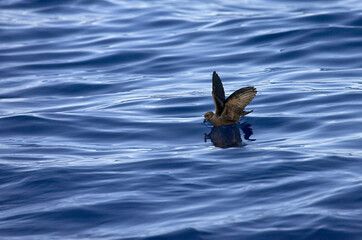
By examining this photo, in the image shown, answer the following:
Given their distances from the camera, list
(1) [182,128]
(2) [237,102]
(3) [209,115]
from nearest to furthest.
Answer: (2) [237,102] → (3) [209,115] → (1) [182,128]

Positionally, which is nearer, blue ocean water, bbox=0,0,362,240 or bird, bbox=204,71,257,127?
blue ocean water, bbox=0,0,362,240

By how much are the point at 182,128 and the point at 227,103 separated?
92cm

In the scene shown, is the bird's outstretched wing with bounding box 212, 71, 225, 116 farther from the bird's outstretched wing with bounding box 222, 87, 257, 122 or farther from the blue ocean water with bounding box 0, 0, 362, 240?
the blue ocean water with bounding box 0, 0, 362, 240

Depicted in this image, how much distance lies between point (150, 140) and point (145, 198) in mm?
2623

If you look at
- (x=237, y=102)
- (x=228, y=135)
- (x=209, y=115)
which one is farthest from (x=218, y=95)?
(x=228, y=135)

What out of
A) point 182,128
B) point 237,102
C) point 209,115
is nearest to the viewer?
point 237,102

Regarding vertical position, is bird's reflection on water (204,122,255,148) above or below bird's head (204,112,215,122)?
below

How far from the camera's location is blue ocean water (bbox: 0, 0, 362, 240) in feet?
20.4

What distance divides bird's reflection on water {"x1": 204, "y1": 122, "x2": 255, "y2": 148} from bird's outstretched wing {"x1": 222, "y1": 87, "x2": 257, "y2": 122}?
0.55ft

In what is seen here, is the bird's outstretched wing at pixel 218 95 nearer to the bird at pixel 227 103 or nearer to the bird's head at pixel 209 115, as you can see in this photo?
the bird at pixel 227 103

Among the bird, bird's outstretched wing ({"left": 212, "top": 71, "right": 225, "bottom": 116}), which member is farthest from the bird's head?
bird's outstretched wing ({"left": 212, "top": 71, "right": 225, "bottom": 116})

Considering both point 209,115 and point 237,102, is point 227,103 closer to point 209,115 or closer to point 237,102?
point 237,102

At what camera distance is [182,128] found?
9828 millimetres

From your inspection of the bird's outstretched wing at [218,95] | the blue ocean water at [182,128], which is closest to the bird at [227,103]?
the bird's outstretched wing at [218,95]
